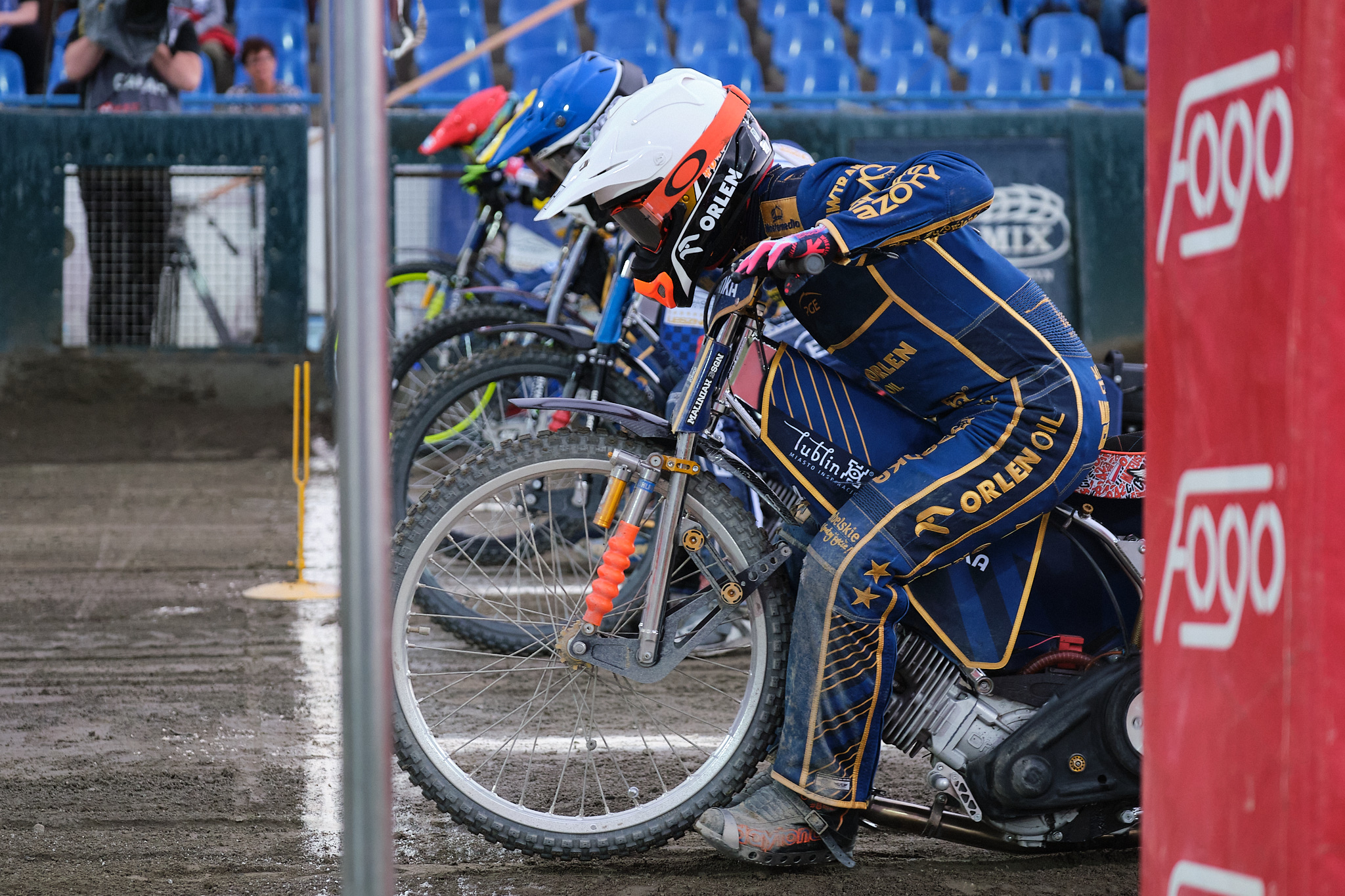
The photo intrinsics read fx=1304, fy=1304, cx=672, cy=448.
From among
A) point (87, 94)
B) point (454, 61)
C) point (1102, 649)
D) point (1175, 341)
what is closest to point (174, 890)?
point (1102, 649)

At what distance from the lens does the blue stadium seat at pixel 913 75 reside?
500 inches

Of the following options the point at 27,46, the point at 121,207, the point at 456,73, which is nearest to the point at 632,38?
the point at 456,73

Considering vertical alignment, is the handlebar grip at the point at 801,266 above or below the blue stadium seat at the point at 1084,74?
below

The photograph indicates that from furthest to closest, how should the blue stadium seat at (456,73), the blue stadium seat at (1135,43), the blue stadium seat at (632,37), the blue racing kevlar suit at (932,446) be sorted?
the blue stadium seat at (1135,43) → the blue stadium seat at (632,37) → the blue stadium seat at (456,73) → the blue racing kevlar suit at (932,446)

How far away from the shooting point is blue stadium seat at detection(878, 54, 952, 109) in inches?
500

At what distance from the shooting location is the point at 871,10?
48.1 feet

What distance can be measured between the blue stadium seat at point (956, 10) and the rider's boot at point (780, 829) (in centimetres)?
1292

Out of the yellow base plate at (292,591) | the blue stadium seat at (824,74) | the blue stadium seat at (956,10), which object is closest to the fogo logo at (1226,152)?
the yellow base plate at (292,591)

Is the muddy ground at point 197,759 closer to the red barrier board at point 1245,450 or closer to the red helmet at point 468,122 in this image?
the red barrier board at point 1245,450

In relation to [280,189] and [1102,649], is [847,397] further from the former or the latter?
[280,189]

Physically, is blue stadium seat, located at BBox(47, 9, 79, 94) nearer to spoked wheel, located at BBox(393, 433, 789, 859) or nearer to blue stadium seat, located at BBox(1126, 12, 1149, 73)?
spoked wheel, located at BBox(393, 433, 789, 859)

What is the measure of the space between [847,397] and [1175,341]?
1.59 metres

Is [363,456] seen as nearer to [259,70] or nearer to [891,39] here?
[259,70]

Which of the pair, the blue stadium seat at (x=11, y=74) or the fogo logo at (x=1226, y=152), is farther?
the blue stadium seat at (x=11, y=74)
